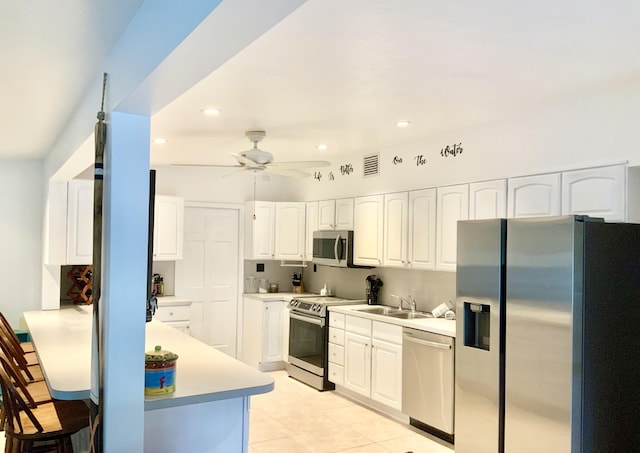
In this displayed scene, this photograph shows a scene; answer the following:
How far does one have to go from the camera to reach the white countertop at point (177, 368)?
2479 millimetres

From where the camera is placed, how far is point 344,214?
19.6ft

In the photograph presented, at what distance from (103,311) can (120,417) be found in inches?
17.2

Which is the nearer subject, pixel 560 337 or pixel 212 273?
pixel 560 337

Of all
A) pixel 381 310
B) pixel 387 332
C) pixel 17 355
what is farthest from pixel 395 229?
pixel 17 355

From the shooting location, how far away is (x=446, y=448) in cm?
412

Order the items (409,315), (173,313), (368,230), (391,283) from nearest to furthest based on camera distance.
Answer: (409,315) < (368,230) < (391,283) < (173,313)

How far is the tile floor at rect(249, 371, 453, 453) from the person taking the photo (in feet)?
13.6

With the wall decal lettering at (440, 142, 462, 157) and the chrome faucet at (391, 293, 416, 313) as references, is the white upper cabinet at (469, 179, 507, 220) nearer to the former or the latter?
the wall decal lettering at (440, 142, 462, 157)

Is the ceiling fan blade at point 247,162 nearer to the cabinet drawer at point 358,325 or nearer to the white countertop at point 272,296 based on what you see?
the cabinet drawer at point 358,325

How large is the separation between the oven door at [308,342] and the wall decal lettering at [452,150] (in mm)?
2164

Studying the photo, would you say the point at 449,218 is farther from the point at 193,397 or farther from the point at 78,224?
the point at 78,224

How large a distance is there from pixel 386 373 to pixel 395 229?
1.34 metres

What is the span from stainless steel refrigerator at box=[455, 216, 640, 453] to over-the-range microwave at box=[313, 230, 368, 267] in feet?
8.01

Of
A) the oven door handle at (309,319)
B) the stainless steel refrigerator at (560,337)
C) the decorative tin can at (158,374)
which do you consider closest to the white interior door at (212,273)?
the oven door handle at (309,319)
